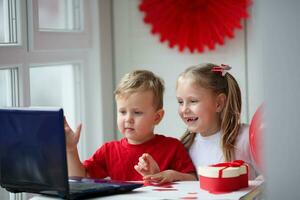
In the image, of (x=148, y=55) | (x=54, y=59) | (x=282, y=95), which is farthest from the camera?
(x=148, y=55)

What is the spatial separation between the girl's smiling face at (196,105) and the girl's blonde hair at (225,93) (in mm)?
20

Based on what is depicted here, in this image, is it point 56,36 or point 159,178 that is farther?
point 56,36

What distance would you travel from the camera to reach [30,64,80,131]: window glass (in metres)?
2.16

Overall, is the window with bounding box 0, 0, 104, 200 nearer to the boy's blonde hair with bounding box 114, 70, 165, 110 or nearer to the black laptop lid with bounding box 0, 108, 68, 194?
the boy's blonde hair with bounding box 114, 70, 165, 110

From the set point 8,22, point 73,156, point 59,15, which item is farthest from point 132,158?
point 59,15

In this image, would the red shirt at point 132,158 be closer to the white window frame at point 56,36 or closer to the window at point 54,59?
the window at point 54,59

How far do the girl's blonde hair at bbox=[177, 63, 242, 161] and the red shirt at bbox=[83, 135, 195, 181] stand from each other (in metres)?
0.14

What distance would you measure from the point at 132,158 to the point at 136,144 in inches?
2.2

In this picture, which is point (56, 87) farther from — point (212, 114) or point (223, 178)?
point (223, 178)

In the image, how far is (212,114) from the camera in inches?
70.7

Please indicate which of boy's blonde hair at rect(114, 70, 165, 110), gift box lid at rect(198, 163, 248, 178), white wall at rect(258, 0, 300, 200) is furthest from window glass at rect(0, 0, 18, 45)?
white wall at rect(258, 0, 300, 200)

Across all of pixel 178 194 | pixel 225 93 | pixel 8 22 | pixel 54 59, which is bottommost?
pixel 178 194

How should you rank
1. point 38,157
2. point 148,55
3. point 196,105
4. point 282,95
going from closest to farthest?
point 282,95, point 38,157, point 196,105, point 148,55

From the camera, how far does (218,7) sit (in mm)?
2438
